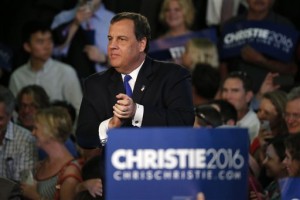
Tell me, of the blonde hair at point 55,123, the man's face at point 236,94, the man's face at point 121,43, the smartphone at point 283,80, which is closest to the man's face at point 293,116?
the man's face at point 236,94

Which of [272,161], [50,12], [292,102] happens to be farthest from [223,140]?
[50,12]

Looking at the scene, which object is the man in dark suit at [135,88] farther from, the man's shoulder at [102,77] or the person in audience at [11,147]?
the person in audience at [11,147]

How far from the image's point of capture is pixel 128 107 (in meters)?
4.60

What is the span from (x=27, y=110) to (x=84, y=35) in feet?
4.16

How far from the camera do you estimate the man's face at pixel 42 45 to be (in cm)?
933

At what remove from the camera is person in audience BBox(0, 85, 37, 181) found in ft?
24.6

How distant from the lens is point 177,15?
9164mm

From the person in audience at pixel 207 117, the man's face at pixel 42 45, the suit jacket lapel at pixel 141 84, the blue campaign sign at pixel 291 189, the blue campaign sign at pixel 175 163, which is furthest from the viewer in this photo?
the man's face at pixel 42 45

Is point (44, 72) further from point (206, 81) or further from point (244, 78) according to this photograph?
point (244, 78)

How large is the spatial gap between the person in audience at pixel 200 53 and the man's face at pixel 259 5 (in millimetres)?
532

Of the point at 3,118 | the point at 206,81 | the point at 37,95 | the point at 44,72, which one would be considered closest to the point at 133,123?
the point at 3,118

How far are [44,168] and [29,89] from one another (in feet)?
5.14

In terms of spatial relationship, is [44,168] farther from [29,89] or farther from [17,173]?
[29,89]

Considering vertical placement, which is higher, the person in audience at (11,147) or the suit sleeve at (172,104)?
the suit sleeve at (172,104)
